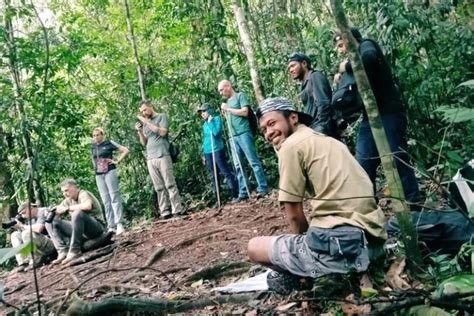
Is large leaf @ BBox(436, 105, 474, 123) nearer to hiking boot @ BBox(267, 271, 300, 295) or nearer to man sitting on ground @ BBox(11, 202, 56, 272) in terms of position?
hiking boot @ BBox(267, 271, 300, 295)

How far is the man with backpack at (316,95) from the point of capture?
5320mm

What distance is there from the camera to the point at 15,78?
10633 millimetres

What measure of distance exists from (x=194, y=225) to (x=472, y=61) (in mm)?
4227

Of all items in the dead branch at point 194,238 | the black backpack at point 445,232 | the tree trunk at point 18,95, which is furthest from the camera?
the tree trunk at point 18,95

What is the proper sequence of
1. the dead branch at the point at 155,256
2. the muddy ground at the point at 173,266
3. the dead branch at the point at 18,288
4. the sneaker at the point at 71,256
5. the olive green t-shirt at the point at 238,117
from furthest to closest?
the olive green t-shirt at the point at 238,117, the sneaker at the point at 71,256, the dead branch at the point at 18,288, the dead branch at the point at 155,256, the muddy ground at the point at 173,266

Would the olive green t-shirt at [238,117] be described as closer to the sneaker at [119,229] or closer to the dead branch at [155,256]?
the sneaker at [119,229]

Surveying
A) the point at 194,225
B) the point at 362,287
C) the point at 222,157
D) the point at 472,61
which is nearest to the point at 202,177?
the point at 222,157

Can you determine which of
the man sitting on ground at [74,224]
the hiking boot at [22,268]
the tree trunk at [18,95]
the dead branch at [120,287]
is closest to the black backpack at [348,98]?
the dead branch at [120,287]

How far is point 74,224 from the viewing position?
7312 millimetres

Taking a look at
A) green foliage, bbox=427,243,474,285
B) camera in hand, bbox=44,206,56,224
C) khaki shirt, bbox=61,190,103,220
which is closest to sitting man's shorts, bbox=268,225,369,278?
green foliage, bbox=427,243,474,285

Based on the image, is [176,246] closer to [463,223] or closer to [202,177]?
[463,223]

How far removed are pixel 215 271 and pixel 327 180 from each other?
190cm

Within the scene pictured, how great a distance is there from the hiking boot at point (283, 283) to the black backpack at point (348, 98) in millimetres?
1647

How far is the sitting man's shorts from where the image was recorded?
3.12 m
